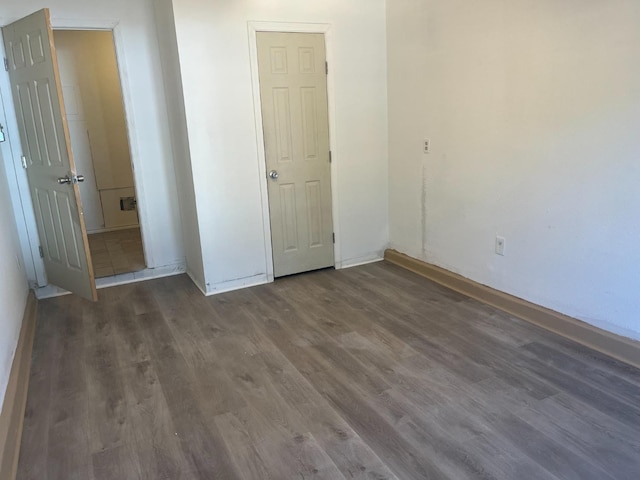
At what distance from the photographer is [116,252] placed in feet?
16.2

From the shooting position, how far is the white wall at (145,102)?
12.2ft

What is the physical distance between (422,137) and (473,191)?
27.8 inches

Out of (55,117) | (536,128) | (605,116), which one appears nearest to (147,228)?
(55,117)

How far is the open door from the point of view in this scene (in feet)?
10.8

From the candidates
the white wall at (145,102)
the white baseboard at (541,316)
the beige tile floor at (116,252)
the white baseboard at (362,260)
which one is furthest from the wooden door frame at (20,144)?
the white baseboard at (541,316)

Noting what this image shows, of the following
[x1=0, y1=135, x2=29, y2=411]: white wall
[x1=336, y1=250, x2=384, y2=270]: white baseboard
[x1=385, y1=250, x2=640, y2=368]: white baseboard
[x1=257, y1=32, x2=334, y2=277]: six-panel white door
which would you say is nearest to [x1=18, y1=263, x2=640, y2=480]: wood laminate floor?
[x1=385, y1=250, x2=640, y2=368]: white baseboard

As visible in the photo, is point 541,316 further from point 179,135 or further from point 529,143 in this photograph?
point 179,135

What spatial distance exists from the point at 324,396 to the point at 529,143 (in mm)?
1981

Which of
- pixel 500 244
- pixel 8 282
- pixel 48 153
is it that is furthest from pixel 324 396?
pixel 48 153

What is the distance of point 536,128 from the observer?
2893 millimetres

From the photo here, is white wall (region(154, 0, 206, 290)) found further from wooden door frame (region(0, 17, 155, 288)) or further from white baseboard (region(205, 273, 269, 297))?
wooden door frame (region(0, 17, 155, 288))

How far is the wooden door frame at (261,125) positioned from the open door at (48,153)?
1.35 metres

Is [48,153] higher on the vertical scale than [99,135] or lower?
lower

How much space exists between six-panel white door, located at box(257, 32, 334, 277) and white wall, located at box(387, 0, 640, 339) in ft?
2.37
